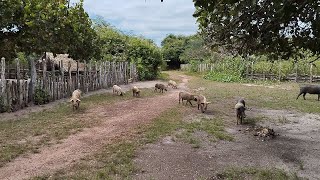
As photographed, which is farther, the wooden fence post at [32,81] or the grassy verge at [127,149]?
the wooden fence post at [32,81]

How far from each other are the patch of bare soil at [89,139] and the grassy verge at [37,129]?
0.32 m

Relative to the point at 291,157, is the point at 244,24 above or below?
above

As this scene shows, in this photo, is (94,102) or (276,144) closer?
(276,144)

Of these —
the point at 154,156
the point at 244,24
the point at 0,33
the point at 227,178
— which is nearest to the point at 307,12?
the point at 244,24

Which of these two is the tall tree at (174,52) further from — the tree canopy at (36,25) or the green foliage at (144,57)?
the tree canopy at (36,25)

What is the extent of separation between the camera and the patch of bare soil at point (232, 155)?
26.5 ft

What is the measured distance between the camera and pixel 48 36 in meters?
15.1

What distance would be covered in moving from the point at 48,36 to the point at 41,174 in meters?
8.87

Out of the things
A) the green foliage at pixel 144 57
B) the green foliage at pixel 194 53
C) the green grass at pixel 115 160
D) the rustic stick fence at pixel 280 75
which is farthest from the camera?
the green foliage at pixel 194 53

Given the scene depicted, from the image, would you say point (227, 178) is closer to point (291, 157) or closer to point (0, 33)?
point (291, 157)

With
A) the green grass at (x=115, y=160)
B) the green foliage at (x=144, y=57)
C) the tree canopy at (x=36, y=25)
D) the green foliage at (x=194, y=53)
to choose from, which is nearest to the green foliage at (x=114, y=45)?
the green foliage at (x=144, y=57)

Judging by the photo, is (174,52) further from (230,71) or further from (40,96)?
(40,96)

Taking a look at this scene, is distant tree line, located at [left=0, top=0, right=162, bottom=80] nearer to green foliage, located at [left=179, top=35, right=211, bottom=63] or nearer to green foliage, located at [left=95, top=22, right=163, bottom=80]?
green foliage, located at [left=95, top=22, right=163, bottom=80]

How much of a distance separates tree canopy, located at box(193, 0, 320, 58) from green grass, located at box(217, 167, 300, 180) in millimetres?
2612
